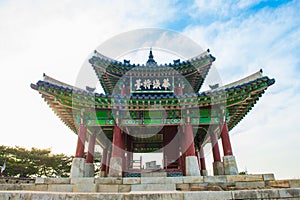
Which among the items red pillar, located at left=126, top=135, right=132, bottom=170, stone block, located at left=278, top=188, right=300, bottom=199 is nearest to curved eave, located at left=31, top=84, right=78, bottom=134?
red pillar, located at left=126, top=135, right=132, bottom=170

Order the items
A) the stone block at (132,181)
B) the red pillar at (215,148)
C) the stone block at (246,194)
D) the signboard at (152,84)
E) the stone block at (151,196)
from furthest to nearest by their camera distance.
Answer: the signboard at (152,84) < the red pillar at (215,148) < the stone block at (132,181) < the stone block at (246,194) < the stone block at (151,196)

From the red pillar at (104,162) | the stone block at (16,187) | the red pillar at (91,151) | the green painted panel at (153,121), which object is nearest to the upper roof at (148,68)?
the green painted panel at (153,121)

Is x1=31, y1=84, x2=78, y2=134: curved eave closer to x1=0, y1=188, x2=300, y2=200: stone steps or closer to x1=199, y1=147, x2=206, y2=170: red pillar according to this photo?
x1=0, y1=188, x2=300, y2=200: stone steps

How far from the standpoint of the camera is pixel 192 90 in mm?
19047

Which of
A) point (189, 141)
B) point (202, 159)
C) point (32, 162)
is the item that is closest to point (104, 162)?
point (202, 159)

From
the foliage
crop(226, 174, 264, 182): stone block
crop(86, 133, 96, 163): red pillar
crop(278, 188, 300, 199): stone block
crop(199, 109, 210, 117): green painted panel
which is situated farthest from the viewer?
the foliage

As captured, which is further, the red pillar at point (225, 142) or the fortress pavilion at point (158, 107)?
the red pillar at point (225, 142)

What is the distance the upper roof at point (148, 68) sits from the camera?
1730 centimetres

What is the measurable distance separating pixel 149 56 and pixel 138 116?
8.98 meters

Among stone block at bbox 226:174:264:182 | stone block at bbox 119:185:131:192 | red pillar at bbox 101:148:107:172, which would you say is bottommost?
stone block at bbox 119:185:131:192

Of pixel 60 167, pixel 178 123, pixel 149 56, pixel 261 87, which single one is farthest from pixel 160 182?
pixel 60 167

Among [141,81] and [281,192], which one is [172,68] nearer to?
[141,81]

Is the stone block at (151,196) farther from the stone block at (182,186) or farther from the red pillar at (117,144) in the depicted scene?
the red pillar at (117,144)

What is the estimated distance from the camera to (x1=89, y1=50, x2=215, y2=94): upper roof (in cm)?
1730
